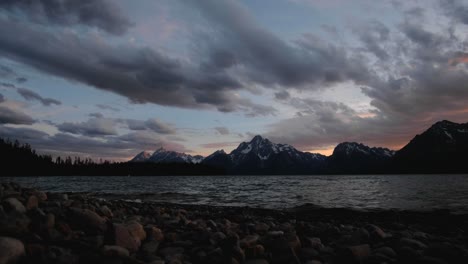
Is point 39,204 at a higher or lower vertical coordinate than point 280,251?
higher

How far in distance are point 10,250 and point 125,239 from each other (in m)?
1.84

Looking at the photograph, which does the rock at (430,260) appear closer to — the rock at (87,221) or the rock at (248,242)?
the rock at (248,242)

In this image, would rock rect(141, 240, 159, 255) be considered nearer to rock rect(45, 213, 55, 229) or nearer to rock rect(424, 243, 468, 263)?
rock rect(45, 213, 55, 229)

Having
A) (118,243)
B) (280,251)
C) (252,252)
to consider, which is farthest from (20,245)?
(280,251)

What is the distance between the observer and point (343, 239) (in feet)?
24.3

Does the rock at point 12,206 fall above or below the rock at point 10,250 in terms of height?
above

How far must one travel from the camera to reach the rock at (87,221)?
20.7ft

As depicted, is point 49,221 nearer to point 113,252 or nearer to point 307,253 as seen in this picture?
point 113,252

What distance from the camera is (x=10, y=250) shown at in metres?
3.99

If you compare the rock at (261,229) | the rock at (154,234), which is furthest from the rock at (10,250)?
the rock at (261,229)

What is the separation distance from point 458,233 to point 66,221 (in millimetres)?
12232

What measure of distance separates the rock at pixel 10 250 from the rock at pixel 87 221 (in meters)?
2.17

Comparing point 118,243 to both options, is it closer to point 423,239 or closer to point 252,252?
point 252,252

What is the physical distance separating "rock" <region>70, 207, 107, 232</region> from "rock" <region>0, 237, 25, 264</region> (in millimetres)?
2170
